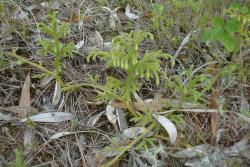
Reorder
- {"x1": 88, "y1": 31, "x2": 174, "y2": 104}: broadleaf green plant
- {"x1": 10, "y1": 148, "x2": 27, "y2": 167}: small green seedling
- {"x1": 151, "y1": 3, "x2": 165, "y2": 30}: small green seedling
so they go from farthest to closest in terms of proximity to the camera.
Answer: {"x1": 151, "y1": 3, "x2": 165, "y2": 30}: small green seedling
{"x1": 88, "y1": 31, "x2": 174, "y2": 104}: broadleaf green plant
{"x1": 10, "y1": 148, "x2": 27, "y2": 167}: small green seedling

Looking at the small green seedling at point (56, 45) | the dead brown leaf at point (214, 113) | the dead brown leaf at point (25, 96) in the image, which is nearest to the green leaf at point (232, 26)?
the dead brown leaf at point (214, 113)

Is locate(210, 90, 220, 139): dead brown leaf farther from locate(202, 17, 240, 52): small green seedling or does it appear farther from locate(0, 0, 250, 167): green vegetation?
locate(202, 17, 240, 52): small green seedling

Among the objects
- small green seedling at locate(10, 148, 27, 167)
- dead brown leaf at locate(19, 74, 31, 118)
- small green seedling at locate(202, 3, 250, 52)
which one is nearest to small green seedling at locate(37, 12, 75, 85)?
dead brown leaf at locate(19, 74, 31, 118)

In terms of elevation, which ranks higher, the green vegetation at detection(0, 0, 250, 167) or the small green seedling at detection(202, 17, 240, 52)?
the small green seedling at detection(202, 17, 240, 52)

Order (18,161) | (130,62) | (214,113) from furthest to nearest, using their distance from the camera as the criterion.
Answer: (214,113) < (130,62) < (18,161)

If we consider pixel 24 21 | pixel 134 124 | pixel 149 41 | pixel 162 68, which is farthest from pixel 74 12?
pixel 134 124

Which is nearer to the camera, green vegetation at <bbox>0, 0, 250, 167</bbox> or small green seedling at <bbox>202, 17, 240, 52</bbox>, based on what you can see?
green vegetation at <bbox>0, 0, 250, 167</bbox>

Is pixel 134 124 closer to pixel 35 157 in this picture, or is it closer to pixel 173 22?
pixel 35 157

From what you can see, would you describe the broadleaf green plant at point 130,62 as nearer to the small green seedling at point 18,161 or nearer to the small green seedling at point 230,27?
the small green seedling at point 230,27

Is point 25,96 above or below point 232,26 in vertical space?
below

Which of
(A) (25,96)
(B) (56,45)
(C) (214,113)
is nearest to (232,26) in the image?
(C) (214,113)

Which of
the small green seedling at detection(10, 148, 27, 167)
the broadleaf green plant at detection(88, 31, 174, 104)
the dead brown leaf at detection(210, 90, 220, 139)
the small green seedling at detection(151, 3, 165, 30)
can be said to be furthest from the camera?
the small green seedling at detection(151, 3, 165, 30)

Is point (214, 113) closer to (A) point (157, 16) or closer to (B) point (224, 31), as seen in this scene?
(B) point (224, 31)

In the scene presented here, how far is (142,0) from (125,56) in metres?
0.79
